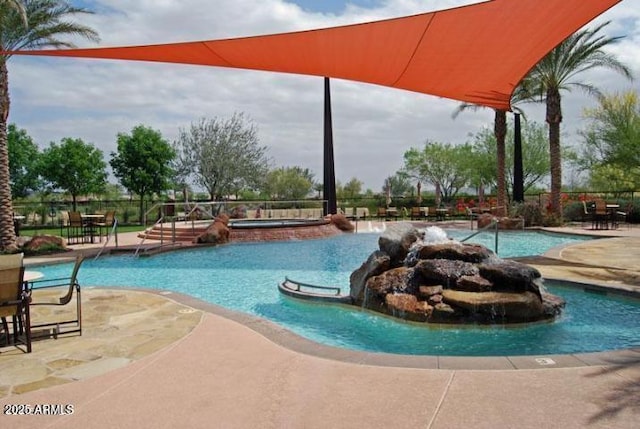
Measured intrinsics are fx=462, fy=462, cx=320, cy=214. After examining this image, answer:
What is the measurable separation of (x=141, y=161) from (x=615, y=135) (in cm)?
2311

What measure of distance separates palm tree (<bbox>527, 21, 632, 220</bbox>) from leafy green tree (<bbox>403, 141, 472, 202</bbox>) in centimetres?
1633

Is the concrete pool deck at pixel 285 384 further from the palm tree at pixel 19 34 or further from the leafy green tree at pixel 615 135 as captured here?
the leafy green tree at pixel 615 135

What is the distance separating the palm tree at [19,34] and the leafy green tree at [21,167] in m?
23.3

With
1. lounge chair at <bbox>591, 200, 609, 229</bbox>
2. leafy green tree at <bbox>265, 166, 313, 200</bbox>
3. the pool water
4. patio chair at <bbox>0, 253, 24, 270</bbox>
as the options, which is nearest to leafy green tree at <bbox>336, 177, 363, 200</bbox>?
leafy green tree at <bbox>265, 166, 313, 200</bbox>

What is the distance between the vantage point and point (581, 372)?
325cm

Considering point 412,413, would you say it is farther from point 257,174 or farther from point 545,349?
point 257,174

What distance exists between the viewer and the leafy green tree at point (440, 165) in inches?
1400

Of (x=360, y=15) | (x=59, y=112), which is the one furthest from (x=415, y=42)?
(x=59, y=112)

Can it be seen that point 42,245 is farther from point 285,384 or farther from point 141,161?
point 141,161

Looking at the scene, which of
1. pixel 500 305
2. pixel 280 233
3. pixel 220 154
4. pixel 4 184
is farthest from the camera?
pixel 220 154

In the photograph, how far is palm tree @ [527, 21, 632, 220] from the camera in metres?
17.4

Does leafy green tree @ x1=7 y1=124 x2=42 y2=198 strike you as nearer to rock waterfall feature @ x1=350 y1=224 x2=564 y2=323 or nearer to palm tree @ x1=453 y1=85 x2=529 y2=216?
palm tree @ x1=453 y1=85 x2=529 y2=216

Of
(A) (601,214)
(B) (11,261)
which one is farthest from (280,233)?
(B) (11,261)

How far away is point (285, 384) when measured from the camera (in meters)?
3.16
